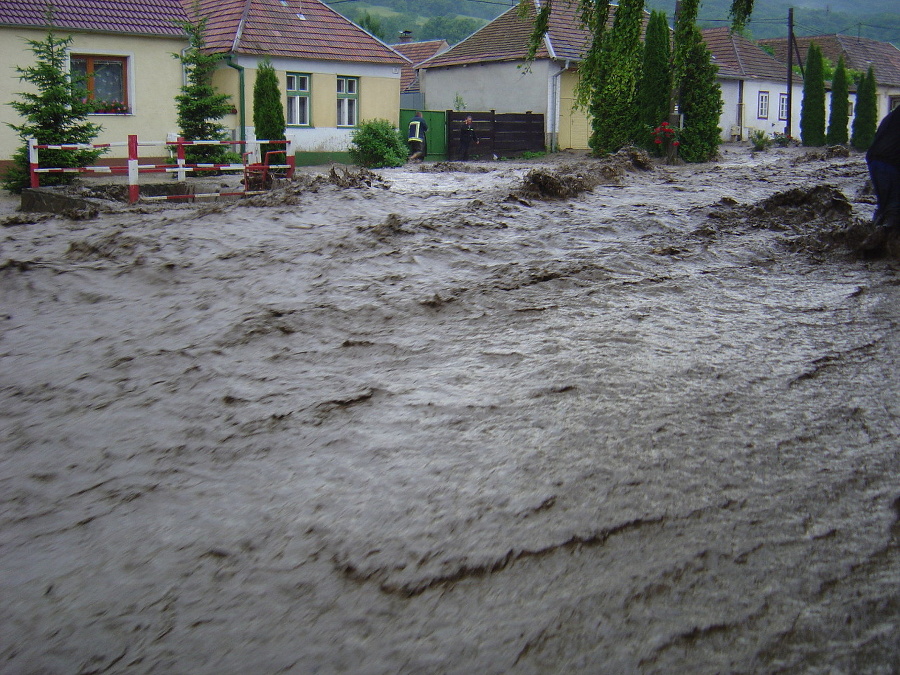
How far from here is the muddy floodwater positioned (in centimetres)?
251

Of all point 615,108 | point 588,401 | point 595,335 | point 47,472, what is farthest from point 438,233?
point 615,108

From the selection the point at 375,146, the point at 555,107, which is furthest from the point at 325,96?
the point at 555,107

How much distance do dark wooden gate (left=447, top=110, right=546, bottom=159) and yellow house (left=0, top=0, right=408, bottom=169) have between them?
231 centimetres

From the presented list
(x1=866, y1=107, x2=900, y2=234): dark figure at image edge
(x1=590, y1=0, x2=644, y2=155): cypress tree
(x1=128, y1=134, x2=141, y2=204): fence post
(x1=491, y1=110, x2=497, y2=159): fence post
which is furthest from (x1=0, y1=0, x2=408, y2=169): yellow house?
(x1=866, y1=107, x2=900, y2=234): dark figure at image edge

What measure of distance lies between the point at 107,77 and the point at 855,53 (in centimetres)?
5247

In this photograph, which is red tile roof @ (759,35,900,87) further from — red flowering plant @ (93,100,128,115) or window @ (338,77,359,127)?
red flowering plant @ (93,100,128,115)

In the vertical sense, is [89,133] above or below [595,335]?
above

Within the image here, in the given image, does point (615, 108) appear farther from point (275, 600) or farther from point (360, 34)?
point (275, 600)

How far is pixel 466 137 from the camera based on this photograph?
28656 mm

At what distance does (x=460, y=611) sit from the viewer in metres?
2.62

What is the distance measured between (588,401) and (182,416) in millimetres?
1963

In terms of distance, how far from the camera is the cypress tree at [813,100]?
130 ft

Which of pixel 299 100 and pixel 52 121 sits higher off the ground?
pixel 299 100

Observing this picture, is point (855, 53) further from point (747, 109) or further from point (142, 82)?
point (142, 82)
